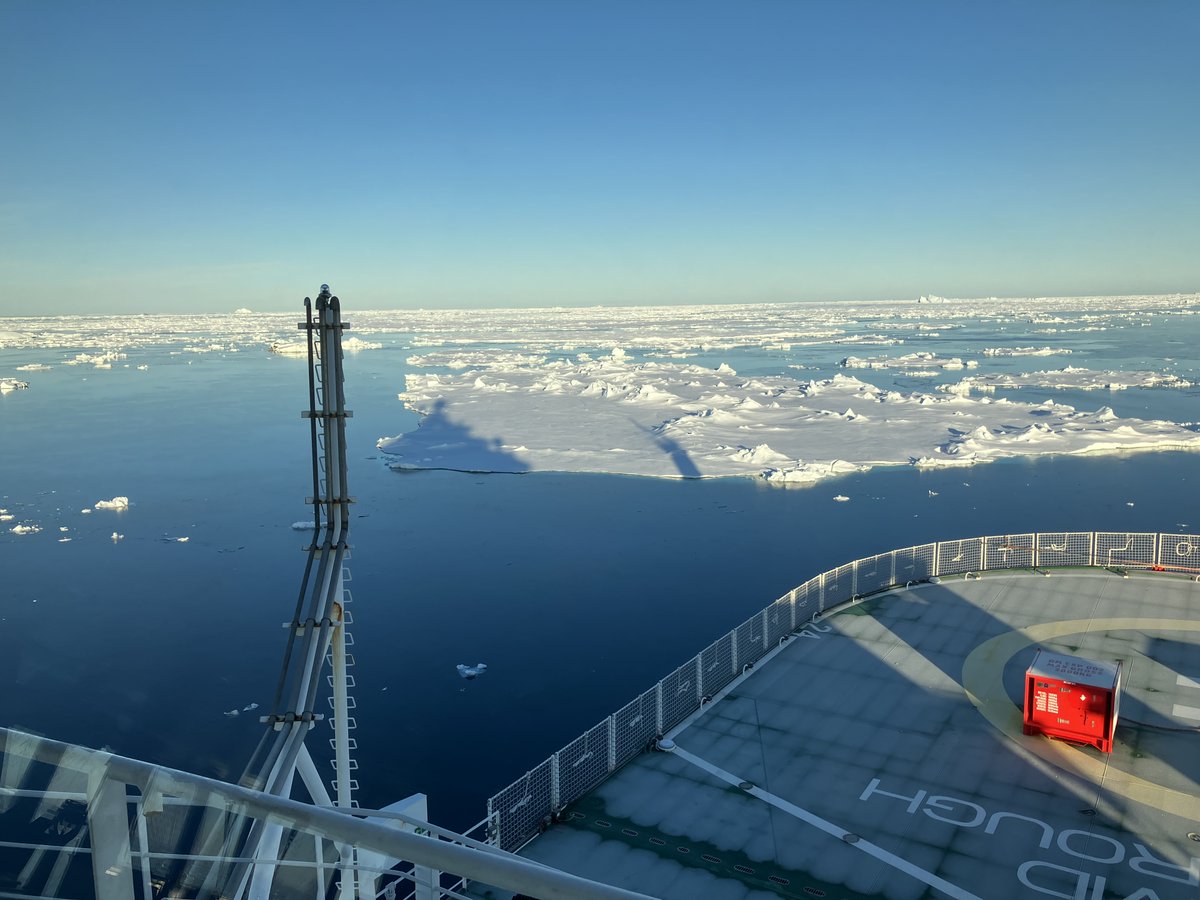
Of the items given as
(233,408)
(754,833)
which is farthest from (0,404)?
(754,833)

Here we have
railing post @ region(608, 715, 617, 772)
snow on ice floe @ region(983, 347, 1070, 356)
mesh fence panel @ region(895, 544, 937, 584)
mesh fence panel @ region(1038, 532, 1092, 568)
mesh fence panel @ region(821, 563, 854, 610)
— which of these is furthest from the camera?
snow on ice floe @ region(983, 347, 1070, 356)

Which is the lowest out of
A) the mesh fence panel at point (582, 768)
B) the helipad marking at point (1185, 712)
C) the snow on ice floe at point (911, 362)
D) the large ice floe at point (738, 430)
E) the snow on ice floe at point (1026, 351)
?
the mesh fence panel at point (582, 768)

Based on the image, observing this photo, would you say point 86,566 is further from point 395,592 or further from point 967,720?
point 967,720

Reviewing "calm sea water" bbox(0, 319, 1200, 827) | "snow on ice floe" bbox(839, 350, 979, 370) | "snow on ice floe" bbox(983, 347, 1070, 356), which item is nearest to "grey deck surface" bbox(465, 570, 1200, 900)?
"calm sea water" bbox(0, 319, 1200, 827)

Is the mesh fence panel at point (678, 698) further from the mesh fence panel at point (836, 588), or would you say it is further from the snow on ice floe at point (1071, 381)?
the snow on ice floe at point (1071, 381)

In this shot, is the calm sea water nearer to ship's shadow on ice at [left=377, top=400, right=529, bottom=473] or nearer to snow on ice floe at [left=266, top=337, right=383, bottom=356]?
ship's shadow on ice at [left=377, top=400, right=529, bottom=473]

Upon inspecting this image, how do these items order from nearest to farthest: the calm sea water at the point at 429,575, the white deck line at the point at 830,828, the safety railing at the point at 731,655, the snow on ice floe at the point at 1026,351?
the white deck line at the point at 830,828
the safety railing at the point at 731,655
the calm sea water at the point at 429,575
the snow on ice floe at the point at 1026,351

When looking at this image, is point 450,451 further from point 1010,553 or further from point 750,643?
point 750,643

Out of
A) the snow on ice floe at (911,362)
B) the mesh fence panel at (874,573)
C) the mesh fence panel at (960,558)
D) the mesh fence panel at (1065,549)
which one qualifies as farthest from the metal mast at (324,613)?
the snow on ice floe at (911,362)
